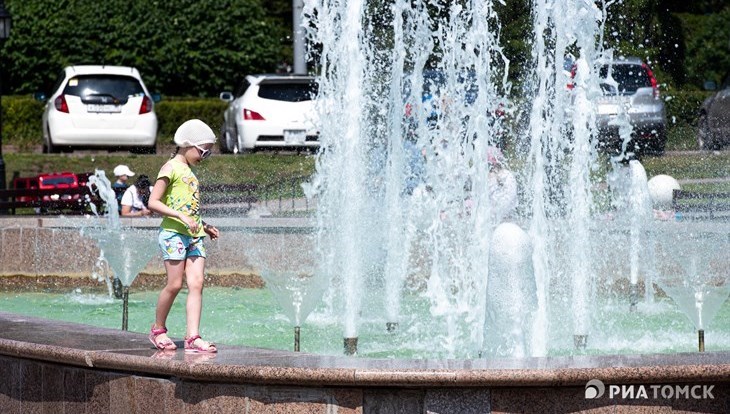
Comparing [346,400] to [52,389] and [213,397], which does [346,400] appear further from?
[52,389]

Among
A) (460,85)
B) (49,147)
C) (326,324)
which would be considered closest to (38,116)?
(49,147)

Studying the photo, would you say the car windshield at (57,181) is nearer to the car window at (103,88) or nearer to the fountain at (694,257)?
the car window at (103,88)

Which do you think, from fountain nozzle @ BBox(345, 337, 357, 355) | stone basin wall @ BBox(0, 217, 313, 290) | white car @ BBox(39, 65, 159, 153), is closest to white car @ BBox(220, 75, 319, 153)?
white car @ BBox(39, 65, 159, 153)

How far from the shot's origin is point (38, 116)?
76.0ft

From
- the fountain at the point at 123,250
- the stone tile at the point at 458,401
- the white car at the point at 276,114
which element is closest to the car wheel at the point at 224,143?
the white car at the point at 276,114

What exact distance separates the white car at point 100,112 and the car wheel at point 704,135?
25.0 ft

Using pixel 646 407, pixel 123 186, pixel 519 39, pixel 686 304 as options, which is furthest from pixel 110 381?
pixel 519 39

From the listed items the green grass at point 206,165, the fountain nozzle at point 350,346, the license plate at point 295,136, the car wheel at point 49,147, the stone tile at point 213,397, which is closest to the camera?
the stone tile at point 213,397

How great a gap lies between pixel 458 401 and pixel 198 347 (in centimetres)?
130

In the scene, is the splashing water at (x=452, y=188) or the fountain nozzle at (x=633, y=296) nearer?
the splashing water at (x=452, y=188)

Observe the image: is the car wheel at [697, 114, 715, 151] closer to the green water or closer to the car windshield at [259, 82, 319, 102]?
the car windshield at [259, 82, 319, 102]

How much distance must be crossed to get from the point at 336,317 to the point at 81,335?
12.1 ft

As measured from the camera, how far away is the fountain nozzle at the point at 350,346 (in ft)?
27.1

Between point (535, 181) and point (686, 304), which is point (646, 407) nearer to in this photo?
point (686, 304)
